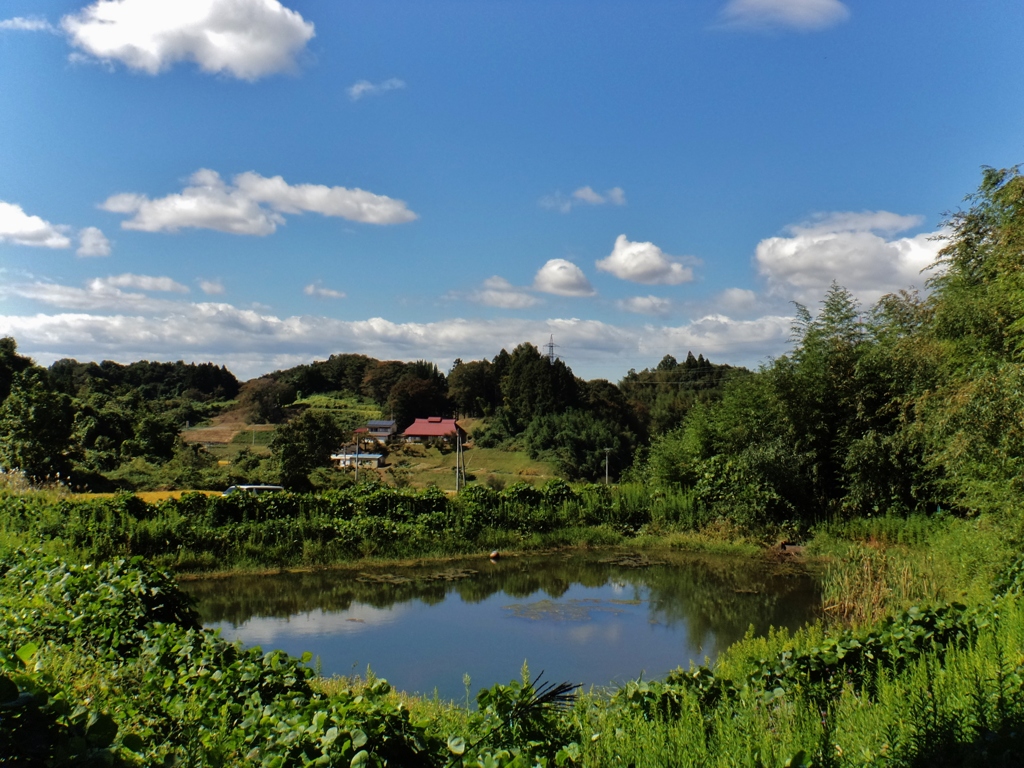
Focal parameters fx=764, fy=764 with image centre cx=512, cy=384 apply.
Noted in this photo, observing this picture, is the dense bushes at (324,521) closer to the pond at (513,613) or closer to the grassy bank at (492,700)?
the pond at (513,613)

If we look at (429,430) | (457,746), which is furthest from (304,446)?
(457,746)

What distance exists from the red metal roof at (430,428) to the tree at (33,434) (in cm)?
1762

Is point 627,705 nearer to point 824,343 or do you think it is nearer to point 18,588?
point 18,588

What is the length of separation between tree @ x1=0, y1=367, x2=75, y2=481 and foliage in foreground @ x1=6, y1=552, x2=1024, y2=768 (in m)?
20.6

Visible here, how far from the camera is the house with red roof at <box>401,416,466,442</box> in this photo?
38.7 metres

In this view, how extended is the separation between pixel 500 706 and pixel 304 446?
24083 mm

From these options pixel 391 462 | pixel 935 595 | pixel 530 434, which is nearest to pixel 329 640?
pixel 935 595

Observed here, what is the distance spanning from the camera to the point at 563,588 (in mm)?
12734

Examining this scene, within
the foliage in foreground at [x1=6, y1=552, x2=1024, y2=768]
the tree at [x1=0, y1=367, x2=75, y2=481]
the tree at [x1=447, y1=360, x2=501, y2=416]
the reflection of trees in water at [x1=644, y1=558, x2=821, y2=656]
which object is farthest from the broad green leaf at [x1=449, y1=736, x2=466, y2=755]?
the tree at [x1=447, y1=360, x2=501, y2=416]

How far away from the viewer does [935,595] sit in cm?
958

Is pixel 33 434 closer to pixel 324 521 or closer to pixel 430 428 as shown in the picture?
pixel 324 521

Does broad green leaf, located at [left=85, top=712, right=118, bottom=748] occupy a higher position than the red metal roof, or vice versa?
the red metal roof

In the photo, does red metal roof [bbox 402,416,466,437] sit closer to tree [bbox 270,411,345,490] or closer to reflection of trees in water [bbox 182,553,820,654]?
tree [bbox 270,411,345,490]

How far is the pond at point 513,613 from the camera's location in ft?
27.9
